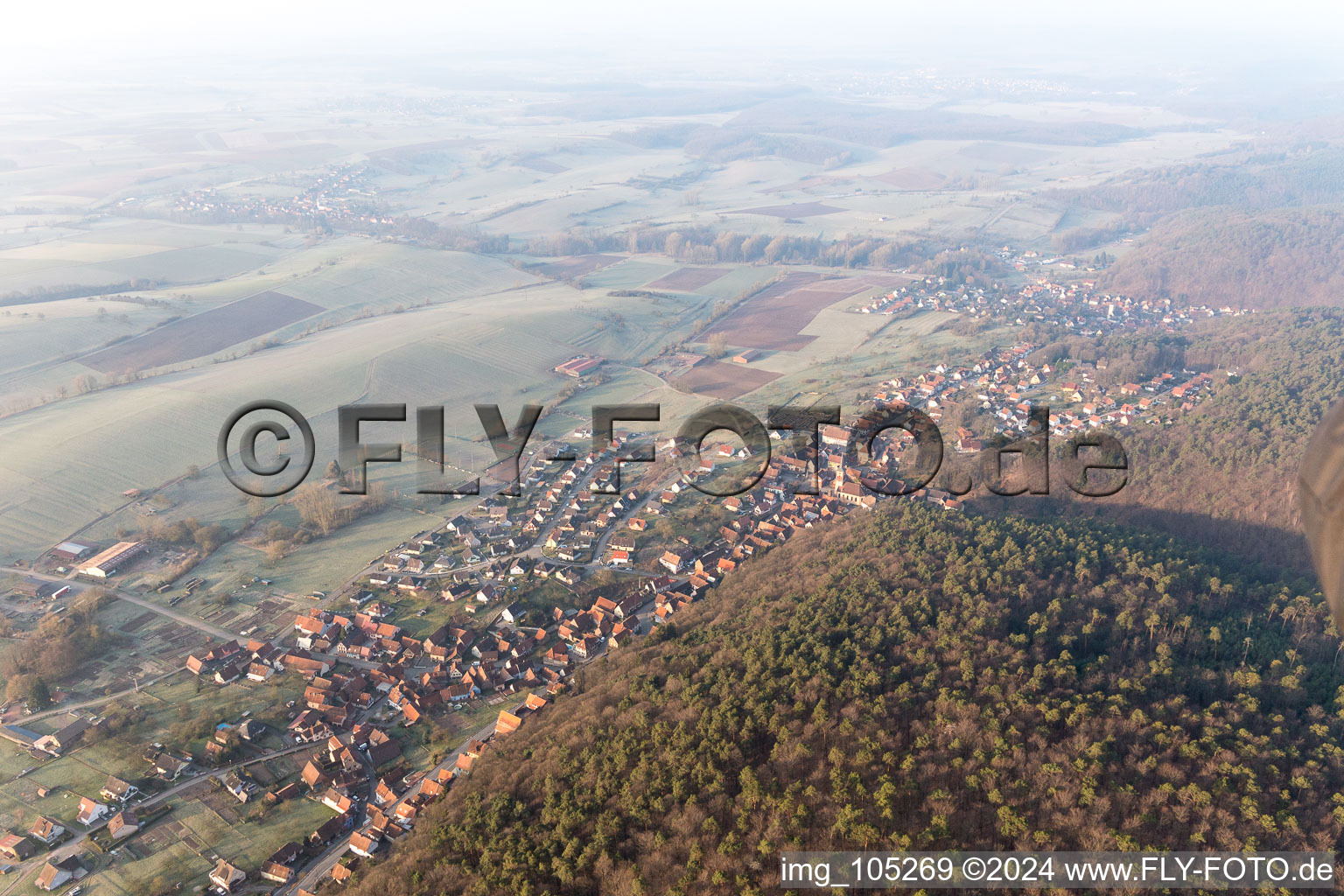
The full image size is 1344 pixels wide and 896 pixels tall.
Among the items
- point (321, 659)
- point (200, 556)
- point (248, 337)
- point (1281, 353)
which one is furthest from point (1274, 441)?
point (248, 337)

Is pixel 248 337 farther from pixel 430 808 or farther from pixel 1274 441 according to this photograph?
pixel 1274 441

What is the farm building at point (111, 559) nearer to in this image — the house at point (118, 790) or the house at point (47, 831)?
the house at point (118, 790)

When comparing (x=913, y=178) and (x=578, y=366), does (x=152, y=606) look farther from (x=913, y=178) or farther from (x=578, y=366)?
(x=913, y=178)

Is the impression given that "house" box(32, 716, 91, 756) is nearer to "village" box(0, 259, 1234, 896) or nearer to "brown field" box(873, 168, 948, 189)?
"village" box(0, 259, 1234, 896)

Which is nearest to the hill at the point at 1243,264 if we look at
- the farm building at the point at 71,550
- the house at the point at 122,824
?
the farm building at the point at 71,550

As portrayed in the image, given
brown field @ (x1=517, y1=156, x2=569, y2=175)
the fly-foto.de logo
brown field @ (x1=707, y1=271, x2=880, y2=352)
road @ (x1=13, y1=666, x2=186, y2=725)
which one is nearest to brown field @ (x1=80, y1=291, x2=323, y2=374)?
the fly-foto.de logo

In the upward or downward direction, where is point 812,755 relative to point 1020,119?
downward
